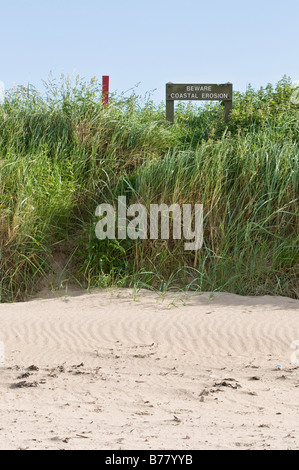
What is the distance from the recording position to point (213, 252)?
7188 millimetres

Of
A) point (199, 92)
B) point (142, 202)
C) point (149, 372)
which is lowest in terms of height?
point (149, 372)

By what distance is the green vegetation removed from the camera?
24.0ft

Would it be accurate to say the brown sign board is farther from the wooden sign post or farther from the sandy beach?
the sandy beach

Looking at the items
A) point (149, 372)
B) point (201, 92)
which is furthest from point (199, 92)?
point (149, 372)

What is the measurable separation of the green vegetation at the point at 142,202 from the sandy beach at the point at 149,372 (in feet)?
Answer: 1.80

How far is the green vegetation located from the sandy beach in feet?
1.80

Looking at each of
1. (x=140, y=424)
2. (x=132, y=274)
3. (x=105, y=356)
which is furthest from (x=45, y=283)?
(x=140, y=424)

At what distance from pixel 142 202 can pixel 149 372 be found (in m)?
3.53

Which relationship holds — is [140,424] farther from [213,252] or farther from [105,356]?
[213,252]

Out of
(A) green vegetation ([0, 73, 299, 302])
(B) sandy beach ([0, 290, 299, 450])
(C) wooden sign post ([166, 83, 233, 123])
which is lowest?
(B) sandy beach ([0, 290, 299, 450])

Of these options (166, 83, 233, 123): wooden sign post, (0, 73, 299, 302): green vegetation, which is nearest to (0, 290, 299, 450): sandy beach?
(0, 73, 299, 302): green vegetation

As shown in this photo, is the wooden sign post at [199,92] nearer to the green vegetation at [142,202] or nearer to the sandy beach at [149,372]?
the green vegetation at [142,202]

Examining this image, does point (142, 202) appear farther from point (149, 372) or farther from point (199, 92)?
point (199, 92)

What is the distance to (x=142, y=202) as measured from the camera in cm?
776
